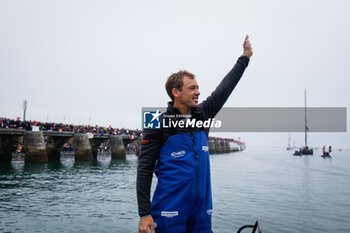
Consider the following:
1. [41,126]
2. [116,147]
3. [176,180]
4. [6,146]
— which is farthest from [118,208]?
[116,147]

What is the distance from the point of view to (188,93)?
253 cm

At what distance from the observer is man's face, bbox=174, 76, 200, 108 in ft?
8.30

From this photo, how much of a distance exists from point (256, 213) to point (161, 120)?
51.3 ft

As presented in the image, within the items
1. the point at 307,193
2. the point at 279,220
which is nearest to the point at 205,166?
the point at 279,220

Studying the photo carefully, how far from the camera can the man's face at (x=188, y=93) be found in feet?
8.30

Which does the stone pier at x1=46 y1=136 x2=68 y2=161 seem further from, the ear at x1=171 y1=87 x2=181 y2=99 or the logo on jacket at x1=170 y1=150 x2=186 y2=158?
the logo on jacket at x1=170 y1=150 x2=186 y2=158

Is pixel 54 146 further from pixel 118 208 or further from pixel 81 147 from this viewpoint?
pixel 118 208

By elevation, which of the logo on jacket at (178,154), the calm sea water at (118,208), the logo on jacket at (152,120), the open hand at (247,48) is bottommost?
the calm sea water at (118,208)

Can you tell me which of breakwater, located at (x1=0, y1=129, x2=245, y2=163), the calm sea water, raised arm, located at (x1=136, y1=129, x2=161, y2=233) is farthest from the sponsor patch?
breakwater, located at (x1=0, y1=129, x2=245, y2=163)

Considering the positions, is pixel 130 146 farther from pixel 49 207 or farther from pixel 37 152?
pixel 49 207

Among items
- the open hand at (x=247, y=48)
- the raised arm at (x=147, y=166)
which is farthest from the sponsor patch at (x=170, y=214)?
the open hand at (x=247, y=48)

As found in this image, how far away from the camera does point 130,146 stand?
3752 inches

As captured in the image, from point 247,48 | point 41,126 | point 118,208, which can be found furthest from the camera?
point 41,126

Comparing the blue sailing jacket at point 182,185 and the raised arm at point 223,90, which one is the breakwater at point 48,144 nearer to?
the raised arm at point 223,90
